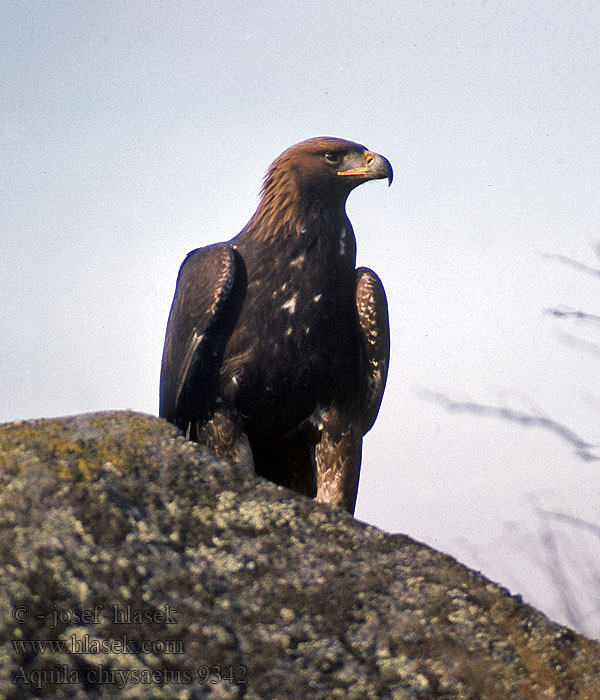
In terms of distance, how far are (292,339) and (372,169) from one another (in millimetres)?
1362

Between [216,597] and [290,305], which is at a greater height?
[290,305]

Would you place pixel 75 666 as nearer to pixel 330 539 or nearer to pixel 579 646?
pixel 330 539

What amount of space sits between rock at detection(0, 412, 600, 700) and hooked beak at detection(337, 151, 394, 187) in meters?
3.22

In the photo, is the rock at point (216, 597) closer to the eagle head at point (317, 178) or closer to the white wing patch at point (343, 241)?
the white wing patch at point (343, 241)

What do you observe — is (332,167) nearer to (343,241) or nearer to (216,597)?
(343,241)

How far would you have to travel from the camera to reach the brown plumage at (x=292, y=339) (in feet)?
15.6

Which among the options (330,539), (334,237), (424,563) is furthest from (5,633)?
(334,237)

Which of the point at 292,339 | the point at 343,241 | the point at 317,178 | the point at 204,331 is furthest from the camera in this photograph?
the point at 317,178

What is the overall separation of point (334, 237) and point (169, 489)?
3.05m

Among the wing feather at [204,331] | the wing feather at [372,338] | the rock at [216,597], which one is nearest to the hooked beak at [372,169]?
the wing feather at [372,338]

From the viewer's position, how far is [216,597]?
1.98m

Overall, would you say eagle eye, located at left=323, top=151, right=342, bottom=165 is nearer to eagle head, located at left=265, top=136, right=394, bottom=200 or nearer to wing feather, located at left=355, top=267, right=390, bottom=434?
eagle head, located at left=265, top=136, right=394, bottom=200

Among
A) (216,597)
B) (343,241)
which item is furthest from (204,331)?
(216,597)

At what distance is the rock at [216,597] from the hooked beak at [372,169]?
322 centimetres
